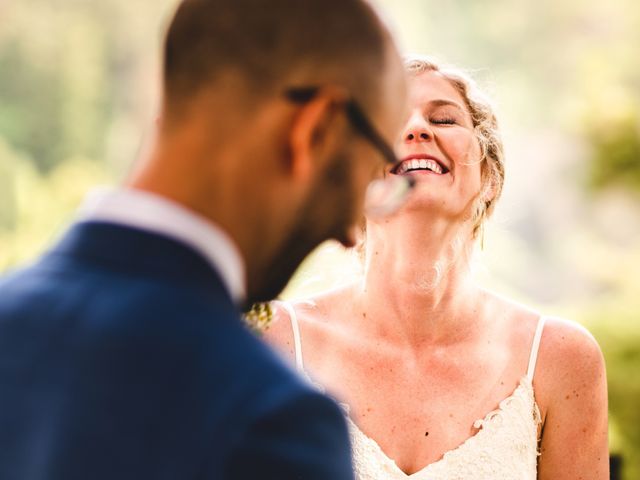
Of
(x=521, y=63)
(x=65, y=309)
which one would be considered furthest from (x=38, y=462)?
(x=521, y=63)

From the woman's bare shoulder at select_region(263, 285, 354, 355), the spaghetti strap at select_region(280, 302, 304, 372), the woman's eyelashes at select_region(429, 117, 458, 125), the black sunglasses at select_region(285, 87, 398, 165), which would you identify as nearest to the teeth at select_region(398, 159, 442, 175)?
the woman's eyelashes at select_region(429, 117, 458, 125)

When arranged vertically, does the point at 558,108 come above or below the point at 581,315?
below

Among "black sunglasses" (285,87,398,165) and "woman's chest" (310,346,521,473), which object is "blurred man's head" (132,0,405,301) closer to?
"black sunglasses" (285,87,398,165)

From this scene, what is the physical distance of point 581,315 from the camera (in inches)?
296

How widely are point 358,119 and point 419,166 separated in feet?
5.76

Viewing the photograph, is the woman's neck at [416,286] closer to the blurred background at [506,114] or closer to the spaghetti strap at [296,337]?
the spaghetti strap at [296,337]

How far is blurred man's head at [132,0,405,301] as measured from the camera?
3.52 feet

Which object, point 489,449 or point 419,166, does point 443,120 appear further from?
point 489,449

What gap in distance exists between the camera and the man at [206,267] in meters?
1.00

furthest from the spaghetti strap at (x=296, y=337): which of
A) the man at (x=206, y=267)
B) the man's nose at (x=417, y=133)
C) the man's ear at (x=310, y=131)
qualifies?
the man's ear at (x=310, y=131)

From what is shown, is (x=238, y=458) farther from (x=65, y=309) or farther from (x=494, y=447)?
(x=494, y=447)

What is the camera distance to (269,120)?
1.09 m

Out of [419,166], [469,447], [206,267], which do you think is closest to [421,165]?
[419,166]

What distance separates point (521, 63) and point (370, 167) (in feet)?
54.6
